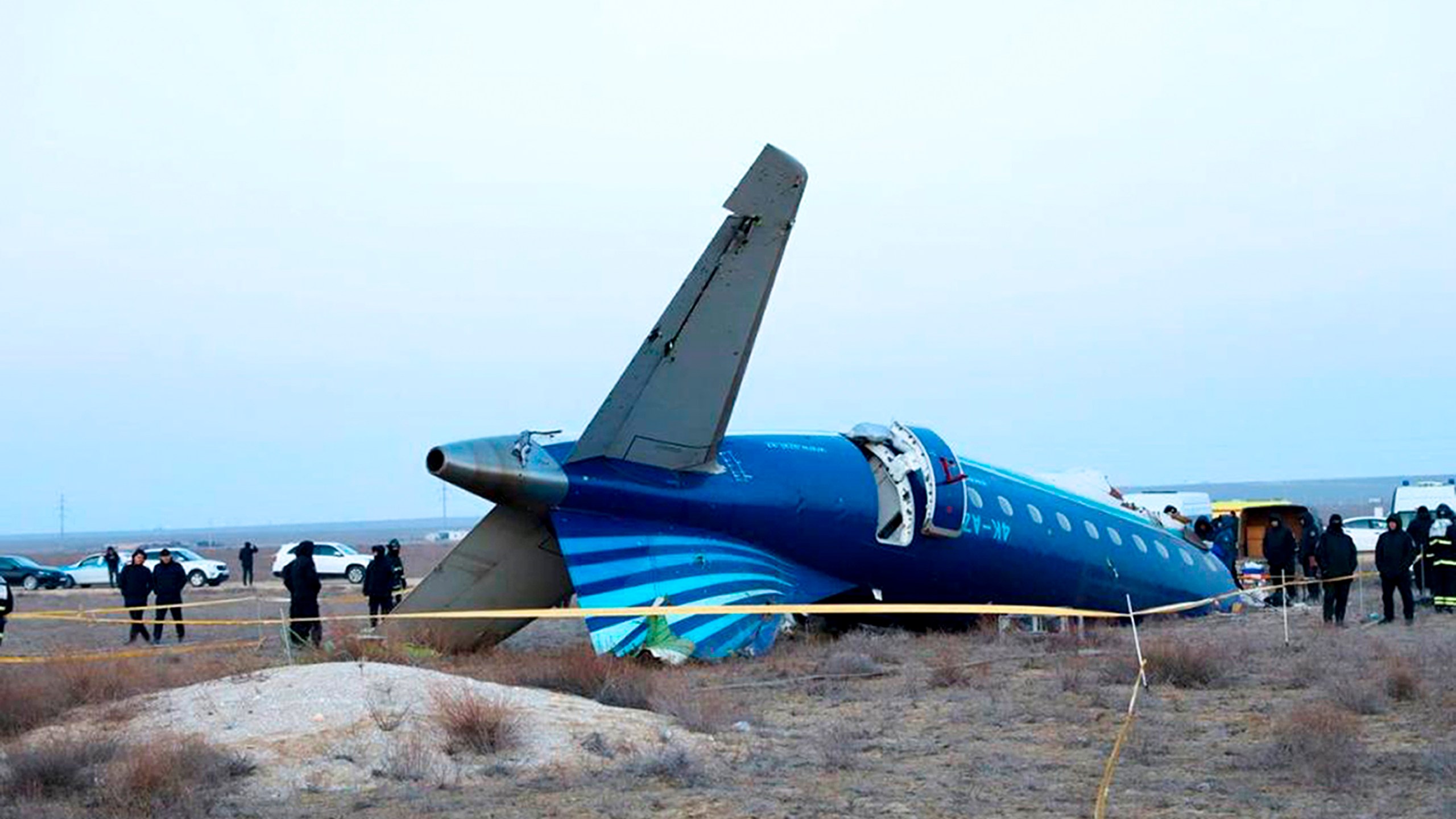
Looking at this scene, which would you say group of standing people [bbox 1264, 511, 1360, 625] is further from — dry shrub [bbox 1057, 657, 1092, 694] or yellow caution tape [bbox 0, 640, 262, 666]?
Answer: yellow caution tape [bbox 0, 640, 262, 666]

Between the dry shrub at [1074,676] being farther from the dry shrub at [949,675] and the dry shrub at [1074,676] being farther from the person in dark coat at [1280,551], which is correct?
the person in dark coat at [1280,551]

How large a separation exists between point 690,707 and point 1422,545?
21.9 m

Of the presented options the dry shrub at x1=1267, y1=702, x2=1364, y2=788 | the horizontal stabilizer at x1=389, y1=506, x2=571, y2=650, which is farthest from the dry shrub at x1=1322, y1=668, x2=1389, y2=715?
the horizontal stabilizer at x1=389, y1=506, x2=571, y2=650

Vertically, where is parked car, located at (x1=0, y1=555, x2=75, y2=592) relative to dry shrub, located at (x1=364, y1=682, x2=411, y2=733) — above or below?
below

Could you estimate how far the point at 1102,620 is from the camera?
25.3 m

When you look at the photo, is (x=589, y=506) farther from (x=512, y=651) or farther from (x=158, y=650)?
(x=158, y=650)

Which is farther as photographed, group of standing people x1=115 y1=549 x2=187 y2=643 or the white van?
the white van

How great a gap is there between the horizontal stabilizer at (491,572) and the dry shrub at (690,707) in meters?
4.05

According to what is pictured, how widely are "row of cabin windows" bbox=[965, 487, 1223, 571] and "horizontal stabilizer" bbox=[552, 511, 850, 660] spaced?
4.21 metres

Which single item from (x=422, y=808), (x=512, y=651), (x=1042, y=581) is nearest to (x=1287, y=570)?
(x=1042, y=581)

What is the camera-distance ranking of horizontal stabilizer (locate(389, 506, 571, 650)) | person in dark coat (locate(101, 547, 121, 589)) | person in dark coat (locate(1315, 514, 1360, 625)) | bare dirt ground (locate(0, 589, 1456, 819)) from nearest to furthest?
bare dirt ground (locate(0, 589, 1456, 819)), horizontal stabilizer (locate(389, 506, 571, 650)), person in dark coat (locate(1315, 514, 1360, 625)), person in dark coat (locate(101, 547, 121, 589))

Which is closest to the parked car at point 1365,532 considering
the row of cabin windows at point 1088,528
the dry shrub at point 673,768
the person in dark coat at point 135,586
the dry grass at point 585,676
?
the row of cabin windows at point 1088,528

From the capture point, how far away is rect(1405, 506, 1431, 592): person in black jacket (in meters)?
27.7

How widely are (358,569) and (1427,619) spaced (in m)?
44.1
